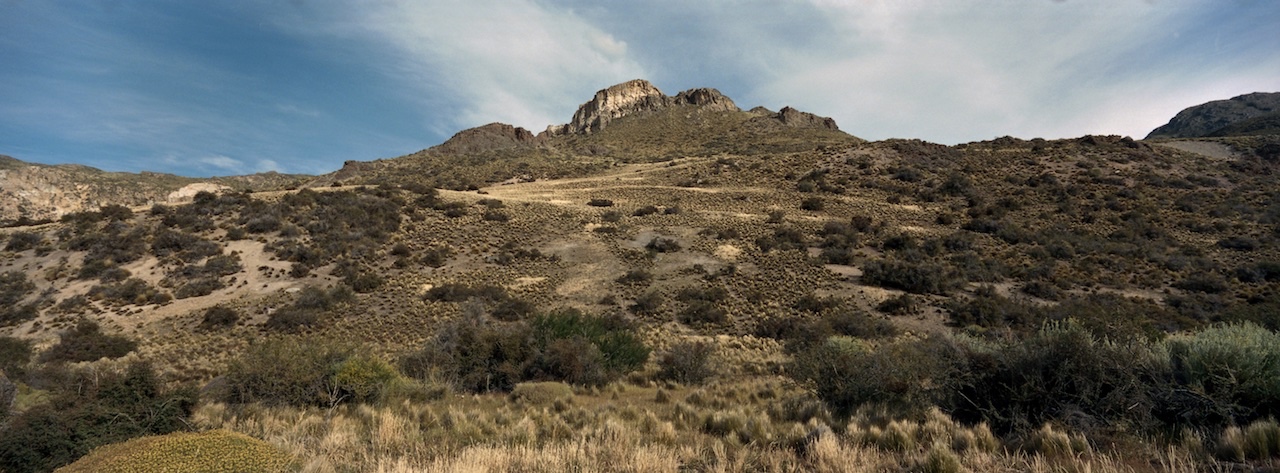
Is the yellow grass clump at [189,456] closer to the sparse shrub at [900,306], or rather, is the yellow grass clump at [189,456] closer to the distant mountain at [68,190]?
the sparse shrub at [900,306]

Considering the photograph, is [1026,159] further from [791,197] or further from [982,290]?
[982,290]

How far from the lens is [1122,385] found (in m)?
5.89

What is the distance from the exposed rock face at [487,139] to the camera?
305 ft

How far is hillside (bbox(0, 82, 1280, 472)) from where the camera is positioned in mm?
5906

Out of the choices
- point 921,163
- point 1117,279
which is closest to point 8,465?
point 1117,279

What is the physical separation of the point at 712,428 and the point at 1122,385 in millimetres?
4979

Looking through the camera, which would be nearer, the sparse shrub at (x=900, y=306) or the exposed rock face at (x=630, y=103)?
the sparse shrub at (x=900, y=306)

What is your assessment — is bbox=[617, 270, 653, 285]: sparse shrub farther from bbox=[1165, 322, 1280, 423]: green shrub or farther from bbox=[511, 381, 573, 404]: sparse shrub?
bbox=[1165, 322, 1280, 423]: green shrub

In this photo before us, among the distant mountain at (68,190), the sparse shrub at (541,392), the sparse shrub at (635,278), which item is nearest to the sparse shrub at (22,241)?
→ the distant mountain at (68,190)

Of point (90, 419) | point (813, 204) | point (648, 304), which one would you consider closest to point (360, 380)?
point (90, 419)

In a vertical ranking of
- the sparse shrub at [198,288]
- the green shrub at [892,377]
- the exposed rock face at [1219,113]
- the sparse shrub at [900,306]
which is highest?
the exposed rock face at [1219,113]

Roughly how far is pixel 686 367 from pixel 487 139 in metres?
91.4

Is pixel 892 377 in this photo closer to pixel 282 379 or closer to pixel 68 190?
pixel 282 379

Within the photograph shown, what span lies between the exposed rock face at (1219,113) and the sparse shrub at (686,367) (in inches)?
5328
